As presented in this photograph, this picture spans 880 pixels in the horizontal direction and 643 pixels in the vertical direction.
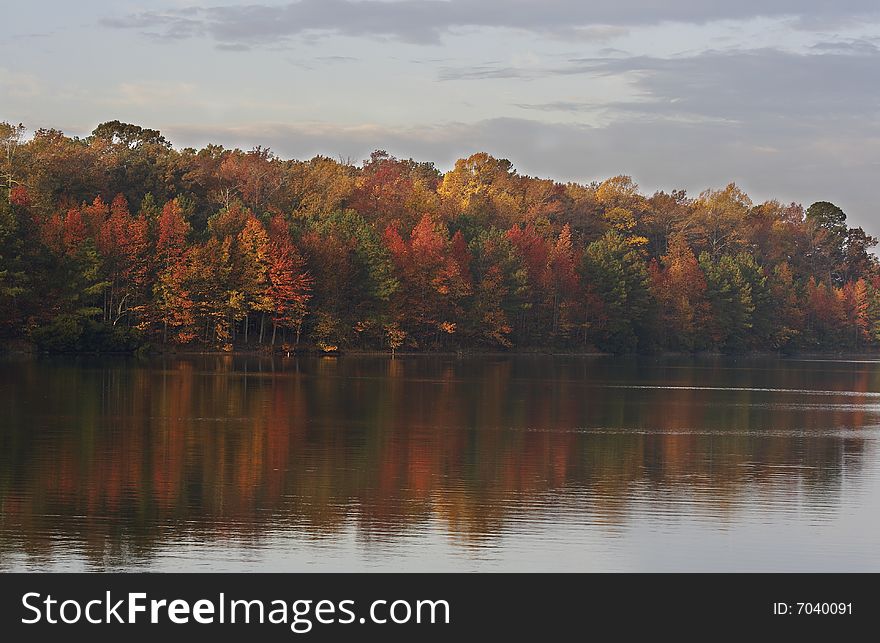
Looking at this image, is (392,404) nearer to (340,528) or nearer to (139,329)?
(340,528)

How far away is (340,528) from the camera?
18344mm

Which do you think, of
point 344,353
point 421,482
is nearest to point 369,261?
point 344,353

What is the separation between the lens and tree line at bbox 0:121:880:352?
78.9 m

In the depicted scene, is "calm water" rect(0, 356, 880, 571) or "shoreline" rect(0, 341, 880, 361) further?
"shoreline" rect(0, 341, 880, 361)

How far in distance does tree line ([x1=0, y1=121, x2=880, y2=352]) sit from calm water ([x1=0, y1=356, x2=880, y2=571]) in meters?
31.8

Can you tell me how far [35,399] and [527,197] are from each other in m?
95.2

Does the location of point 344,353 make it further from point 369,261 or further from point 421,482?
point 421,482

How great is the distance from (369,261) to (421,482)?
7017cm

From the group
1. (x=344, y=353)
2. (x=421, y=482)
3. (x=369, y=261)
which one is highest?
(x=369, y=261)

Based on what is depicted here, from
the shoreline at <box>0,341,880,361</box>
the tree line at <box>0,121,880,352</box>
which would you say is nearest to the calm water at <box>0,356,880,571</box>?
the shoreline at <box>0,341,880,361</box>

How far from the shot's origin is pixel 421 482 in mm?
23312

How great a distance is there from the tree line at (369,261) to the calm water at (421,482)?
104 ft

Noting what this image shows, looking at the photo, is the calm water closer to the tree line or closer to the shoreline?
the shoreline
